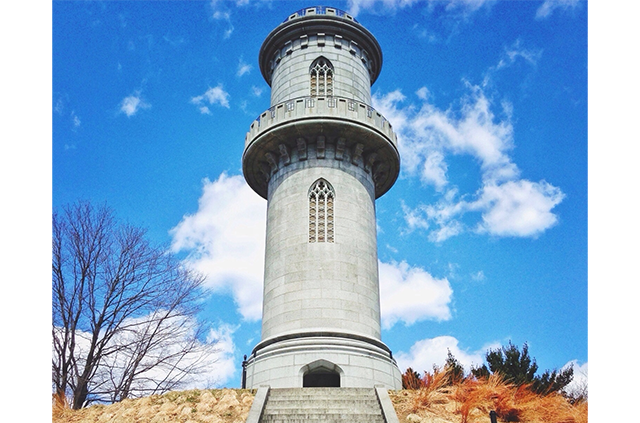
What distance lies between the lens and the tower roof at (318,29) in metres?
27.0

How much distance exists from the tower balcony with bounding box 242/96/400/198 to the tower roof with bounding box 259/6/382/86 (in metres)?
4.39

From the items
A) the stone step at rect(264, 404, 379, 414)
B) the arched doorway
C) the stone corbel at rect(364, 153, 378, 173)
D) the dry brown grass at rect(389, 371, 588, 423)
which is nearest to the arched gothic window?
the stone corbel at rect(364, 153, 378, 173)

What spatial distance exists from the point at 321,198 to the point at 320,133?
2.73m

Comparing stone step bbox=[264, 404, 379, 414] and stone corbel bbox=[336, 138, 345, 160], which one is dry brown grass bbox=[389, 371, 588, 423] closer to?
stone step bbox=[264, 404, 379, 414]

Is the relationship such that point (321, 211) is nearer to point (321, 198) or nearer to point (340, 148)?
point (321, 198)

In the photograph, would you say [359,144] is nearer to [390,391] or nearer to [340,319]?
[340,319]

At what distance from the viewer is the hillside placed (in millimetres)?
15102

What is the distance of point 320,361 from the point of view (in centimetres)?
2052

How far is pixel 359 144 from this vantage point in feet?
80.7

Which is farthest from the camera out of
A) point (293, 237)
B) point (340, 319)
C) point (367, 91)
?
point (367, 91)

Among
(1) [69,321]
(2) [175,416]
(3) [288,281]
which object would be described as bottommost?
(2) [175,416]

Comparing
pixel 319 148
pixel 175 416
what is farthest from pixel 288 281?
pixel 175 416

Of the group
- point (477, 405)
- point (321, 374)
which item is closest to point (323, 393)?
point (477, 405)

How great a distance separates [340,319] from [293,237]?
379cm
